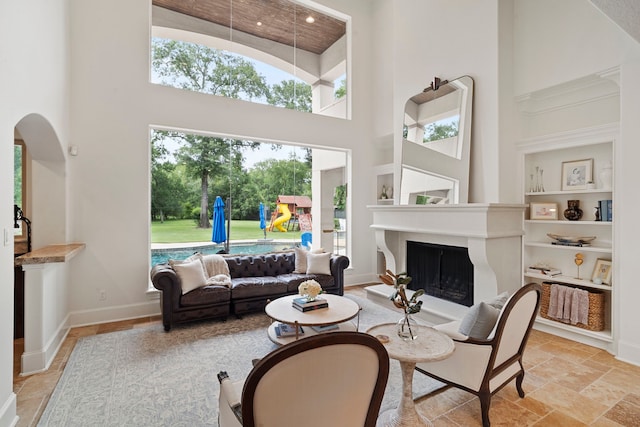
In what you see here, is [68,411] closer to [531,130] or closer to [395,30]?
[531,130]

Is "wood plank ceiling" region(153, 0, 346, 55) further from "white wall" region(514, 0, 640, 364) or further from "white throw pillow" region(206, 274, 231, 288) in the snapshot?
"white throw pillow" region(206, 274, 231, 288)

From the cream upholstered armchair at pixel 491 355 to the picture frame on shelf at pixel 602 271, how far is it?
179cm

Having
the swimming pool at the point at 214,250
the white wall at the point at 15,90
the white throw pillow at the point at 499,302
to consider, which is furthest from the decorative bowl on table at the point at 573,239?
the white wall at the point at 15,90

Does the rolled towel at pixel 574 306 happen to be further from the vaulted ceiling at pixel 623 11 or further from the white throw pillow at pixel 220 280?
the white throw pillow at pixel 220 280

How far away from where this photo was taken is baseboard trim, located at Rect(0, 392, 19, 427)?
2027 millimetres

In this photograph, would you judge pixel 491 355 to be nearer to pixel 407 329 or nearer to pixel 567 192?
pixel 407 329

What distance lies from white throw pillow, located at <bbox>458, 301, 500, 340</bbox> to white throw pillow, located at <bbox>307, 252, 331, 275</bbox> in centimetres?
286

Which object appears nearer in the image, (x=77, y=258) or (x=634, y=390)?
(x=634, y=390)

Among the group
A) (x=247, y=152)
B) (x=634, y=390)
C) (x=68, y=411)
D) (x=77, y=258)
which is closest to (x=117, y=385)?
(x=68, y=411)

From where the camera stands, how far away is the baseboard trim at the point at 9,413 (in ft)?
6.65

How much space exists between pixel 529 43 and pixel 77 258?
6.32 metres

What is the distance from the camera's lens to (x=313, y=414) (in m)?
1.25

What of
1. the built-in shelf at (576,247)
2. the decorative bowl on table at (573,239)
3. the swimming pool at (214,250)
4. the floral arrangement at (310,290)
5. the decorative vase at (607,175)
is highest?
the decorative vase at (607,175)

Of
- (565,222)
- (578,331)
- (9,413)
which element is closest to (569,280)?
(578,331)
